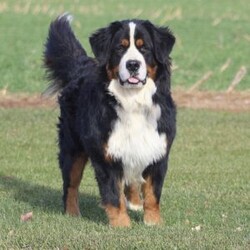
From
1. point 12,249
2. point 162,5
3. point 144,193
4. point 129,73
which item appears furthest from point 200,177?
point 162,5

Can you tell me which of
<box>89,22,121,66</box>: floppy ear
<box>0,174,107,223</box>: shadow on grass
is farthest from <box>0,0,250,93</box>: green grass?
<box>89,22,121,66</box>: floppy ear

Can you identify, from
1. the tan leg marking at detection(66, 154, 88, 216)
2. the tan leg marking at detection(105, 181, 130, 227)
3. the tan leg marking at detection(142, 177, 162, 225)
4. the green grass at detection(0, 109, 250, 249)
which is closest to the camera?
the green grass at detection(0, 109, 250, 249)

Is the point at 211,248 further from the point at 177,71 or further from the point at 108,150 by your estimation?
the point at 177,71

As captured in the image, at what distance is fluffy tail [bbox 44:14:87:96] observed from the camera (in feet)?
34.4

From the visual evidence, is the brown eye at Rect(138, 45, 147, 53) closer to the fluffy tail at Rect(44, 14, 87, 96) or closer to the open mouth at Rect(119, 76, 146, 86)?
the open mouth at Rect(119, 76, 146, 86)

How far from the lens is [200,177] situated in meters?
12.1

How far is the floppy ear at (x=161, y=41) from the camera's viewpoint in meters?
8.40

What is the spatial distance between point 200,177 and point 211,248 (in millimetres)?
4766

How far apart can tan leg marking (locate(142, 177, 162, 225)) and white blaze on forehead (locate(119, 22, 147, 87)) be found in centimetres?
110

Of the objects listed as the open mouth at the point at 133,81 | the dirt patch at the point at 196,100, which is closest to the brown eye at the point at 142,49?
the open mouth at the point at 133,81

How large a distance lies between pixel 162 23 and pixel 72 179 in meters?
30.3

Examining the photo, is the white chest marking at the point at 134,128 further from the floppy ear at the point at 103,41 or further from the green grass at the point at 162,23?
the green grass at the point at 162,23

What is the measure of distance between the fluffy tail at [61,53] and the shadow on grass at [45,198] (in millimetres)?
1260

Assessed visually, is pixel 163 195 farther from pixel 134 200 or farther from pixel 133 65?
pixel 133 65
